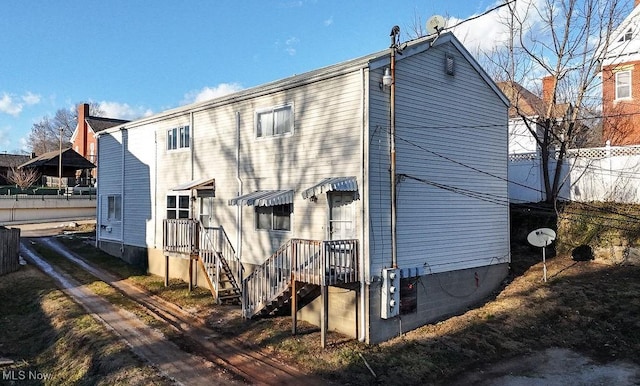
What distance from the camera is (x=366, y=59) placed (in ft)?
37.3

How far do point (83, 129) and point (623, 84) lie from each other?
55894 millimetres

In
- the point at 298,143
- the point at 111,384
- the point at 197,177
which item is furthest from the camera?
the point at 197,177

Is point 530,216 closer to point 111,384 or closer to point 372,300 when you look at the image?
point 372,300

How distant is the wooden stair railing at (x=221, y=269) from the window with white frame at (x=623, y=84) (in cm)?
2208

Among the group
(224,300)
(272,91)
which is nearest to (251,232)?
(224,300)

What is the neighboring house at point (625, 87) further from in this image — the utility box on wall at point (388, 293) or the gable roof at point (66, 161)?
the gable roof at point (66, 161)

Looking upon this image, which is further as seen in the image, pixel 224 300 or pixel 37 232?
pixel 37 232

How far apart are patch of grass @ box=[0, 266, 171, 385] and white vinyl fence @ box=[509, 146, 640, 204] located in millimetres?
16892

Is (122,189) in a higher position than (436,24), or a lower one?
lower

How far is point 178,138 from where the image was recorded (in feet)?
60.7

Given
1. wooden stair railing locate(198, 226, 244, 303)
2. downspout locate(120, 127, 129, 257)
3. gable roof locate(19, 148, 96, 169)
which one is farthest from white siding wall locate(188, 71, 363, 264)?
gable roof locate(19, 148, 96, 169)

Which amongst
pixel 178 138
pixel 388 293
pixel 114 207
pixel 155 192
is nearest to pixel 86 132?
pixel 114 207

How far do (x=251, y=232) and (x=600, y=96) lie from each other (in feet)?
68.2

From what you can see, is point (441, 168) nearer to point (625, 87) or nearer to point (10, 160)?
point (625, 87)
